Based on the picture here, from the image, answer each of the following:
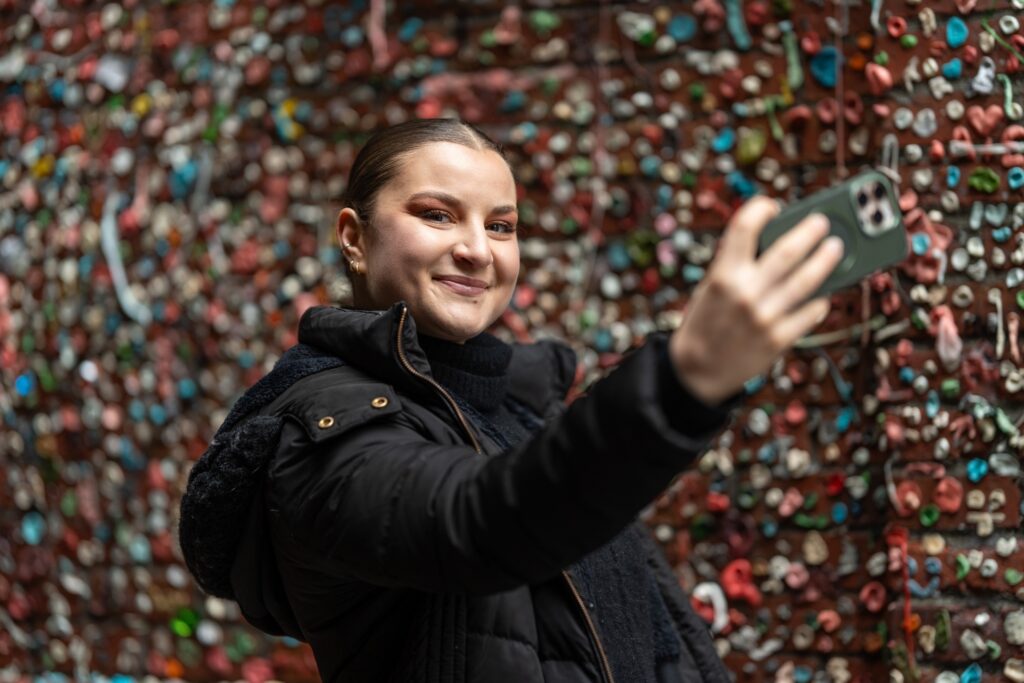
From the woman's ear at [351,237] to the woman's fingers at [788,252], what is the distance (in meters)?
0.77

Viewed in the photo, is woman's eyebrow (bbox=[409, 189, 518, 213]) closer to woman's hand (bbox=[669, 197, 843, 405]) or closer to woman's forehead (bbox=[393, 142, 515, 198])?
woman's forehead (bbox=[393, 142, 515, 198])

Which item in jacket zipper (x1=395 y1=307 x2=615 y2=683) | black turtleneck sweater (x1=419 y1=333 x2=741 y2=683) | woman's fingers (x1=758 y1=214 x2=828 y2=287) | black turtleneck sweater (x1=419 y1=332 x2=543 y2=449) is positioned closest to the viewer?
woman's fingers (x1=758 y1=214 x2=828 y2=287)

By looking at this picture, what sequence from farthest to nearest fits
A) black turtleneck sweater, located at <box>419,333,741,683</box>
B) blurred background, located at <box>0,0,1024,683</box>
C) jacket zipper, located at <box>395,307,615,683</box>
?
blurred background, located at <box>0,0,1024,683</box>
black turtleneck sweater, located at <box>419,333,741,683</box>
jacket zipper, located at <box>395,307,615,683</box>

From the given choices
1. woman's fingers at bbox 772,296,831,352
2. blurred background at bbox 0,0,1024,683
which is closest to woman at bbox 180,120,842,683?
woman's fingers at bbox 772,296,831,352

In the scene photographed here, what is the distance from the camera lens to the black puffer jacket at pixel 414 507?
102cm

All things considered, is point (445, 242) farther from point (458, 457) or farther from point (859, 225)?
point (859, 225)

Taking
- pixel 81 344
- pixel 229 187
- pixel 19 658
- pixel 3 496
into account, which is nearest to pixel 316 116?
pixel 229 187

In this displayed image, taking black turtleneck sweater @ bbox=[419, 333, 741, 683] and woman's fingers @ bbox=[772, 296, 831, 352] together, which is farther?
black turtleneck sweater @ bbox=[419, 333, 741, 683]

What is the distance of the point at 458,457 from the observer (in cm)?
115

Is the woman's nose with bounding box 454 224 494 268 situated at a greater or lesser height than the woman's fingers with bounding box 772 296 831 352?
lesser

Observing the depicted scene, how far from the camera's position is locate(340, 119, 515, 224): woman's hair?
156 cm

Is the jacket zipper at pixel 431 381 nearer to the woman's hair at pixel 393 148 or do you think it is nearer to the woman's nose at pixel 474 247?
the woman's nose at pixel 474 247

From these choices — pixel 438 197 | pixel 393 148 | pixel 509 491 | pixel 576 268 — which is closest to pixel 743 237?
pixel 509 491

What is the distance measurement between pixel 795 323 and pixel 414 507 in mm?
405
